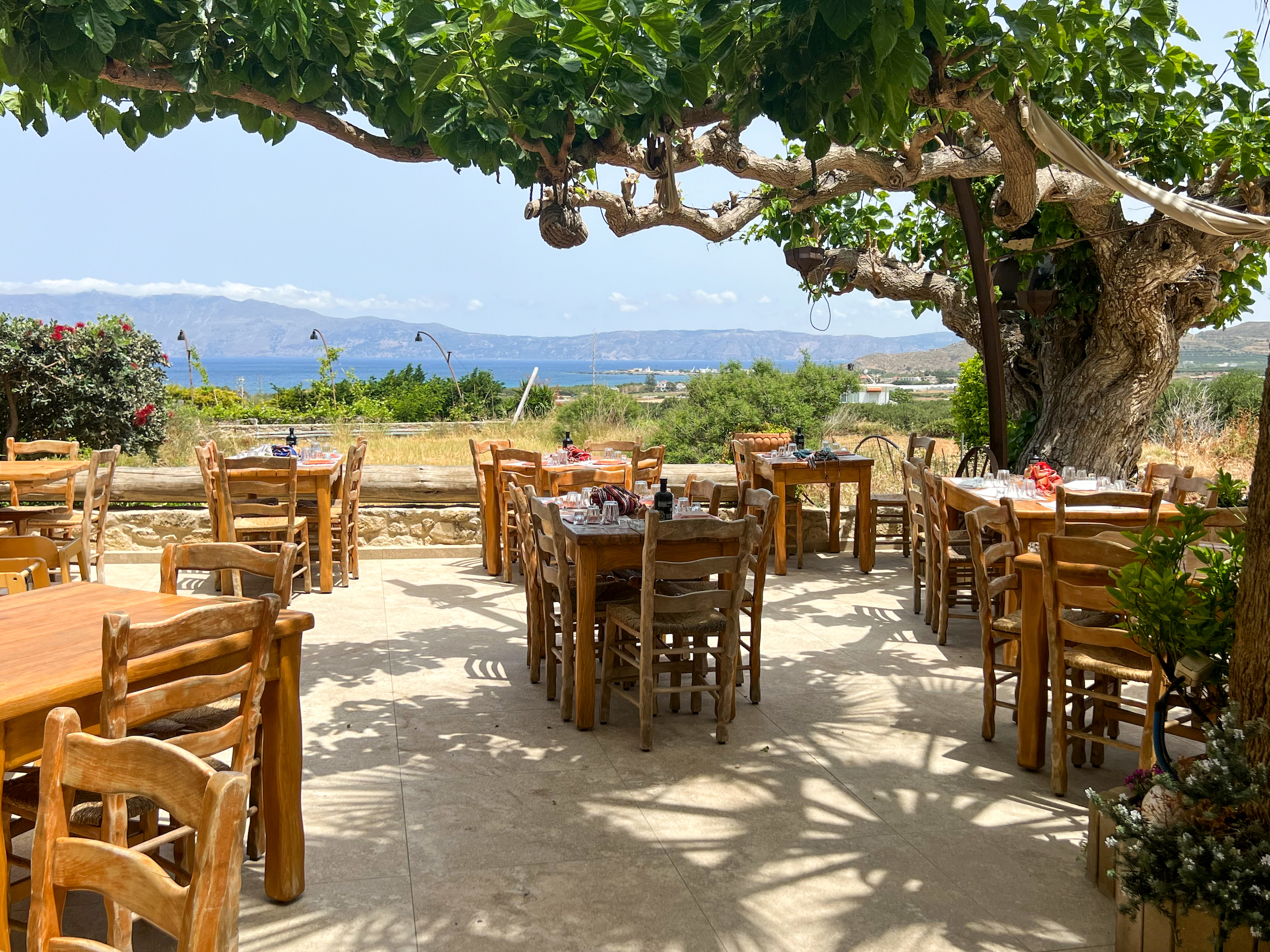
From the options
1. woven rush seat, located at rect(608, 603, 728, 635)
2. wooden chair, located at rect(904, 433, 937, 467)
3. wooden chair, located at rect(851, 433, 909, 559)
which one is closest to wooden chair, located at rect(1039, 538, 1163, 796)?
woven rush seat, located at rect(608, 603, 728, 635)

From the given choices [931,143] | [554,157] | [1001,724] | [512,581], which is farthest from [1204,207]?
[512,581]

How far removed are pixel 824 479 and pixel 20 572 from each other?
6.03m

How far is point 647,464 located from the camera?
838 cm

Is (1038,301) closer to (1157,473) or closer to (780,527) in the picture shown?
(1157,473)

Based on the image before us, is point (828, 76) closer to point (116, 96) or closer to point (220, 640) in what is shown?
point (220, 640)

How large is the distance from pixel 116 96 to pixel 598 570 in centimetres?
326

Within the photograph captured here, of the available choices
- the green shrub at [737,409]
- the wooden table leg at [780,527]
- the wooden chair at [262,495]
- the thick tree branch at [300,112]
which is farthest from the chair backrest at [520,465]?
the green shrub at [737,409]

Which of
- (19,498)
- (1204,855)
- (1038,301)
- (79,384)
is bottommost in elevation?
(1204,855)

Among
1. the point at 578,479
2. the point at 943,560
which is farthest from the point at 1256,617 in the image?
the point at 578,479

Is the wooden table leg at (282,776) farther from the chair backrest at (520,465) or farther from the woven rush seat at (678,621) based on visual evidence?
the chair backrest at (520,465)

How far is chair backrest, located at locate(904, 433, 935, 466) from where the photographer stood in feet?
27.5

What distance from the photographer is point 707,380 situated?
1872 centimetres

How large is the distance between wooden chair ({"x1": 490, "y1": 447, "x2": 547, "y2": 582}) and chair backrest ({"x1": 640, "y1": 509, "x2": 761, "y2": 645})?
3184 millimetres

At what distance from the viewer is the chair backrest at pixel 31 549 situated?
4.32 m
